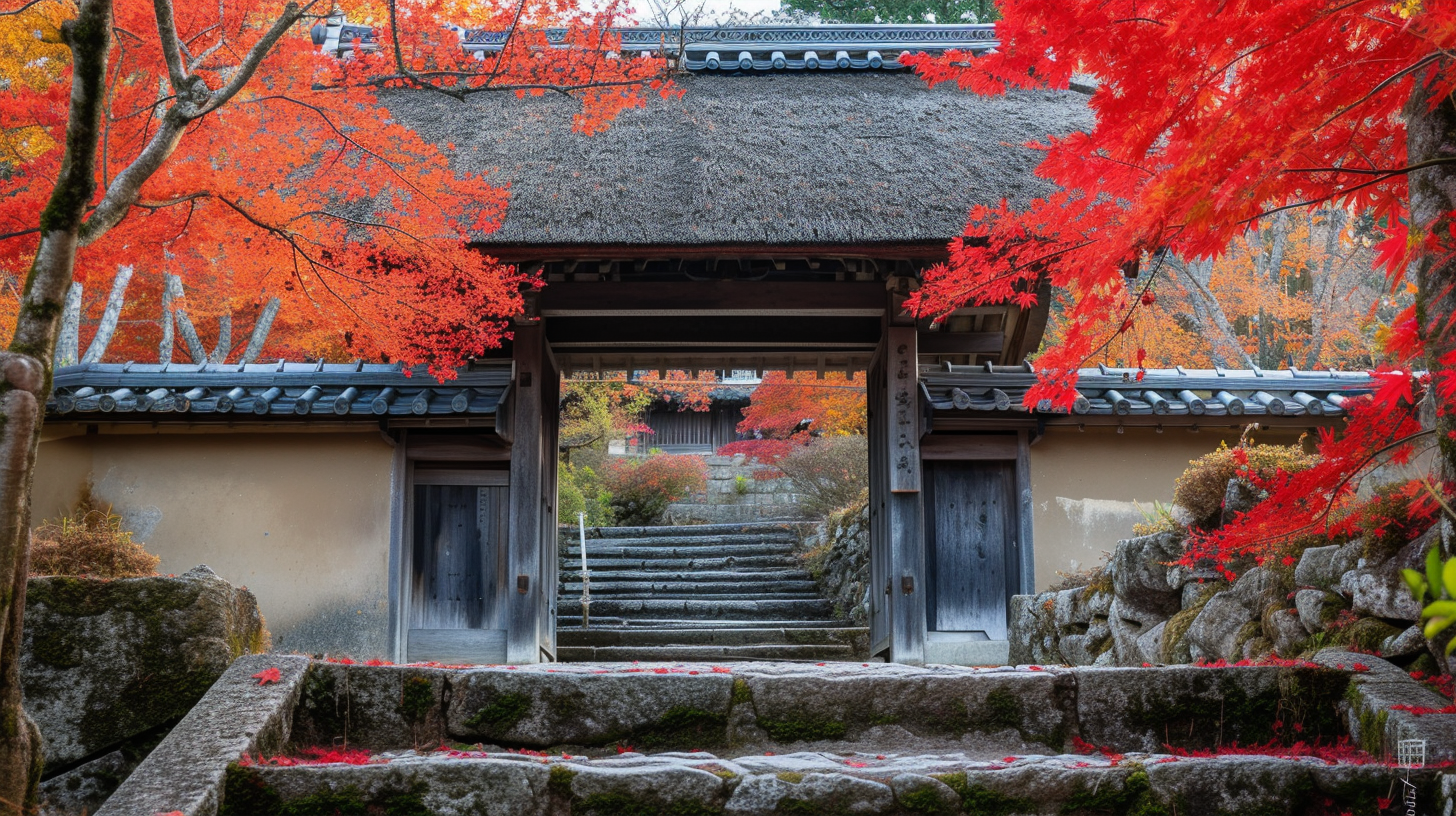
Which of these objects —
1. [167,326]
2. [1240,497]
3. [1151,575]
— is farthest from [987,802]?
[167,326]

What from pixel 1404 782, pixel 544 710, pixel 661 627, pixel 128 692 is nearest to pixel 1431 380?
pixel 1404 782

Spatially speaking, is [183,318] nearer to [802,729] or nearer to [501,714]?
[501,714]

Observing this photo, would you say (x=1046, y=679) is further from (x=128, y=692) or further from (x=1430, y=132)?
(x=128, y=692)

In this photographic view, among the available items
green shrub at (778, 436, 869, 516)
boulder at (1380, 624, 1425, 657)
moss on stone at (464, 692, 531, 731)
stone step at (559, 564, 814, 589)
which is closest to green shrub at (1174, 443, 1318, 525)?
boulder at (1380, 624, 1425, 657)

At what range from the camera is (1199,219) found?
3451 millimetres

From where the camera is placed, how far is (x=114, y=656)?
4016 mm

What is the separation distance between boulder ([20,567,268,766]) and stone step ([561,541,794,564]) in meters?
10.6

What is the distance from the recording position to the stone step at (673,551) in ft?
48.8

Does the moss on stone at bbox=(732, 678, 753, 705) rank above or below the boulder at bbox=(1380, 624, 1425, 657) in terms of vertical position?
below

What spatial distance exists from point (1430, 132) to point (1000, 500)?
5263 mm

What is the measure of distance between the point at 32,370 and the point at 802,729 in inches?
115

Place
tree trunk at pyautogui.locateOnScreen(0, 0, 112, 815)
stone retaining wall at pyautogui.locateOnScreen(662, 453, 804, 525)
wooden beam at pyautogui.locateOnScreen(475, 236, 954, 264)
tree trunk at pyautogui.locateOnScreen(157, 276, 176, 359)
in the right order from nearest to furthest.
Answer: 1. tree trunk at pyautogui.locateOnScreen(0, 0, 112, 815)
2. wooden beam at pyautogui.locateOnScreen(475, 236, 954, 264)
3. tree trunk at pyautogui.locateOnScreen(157, 276, 176, 359)
4. stone retaining wall at pyautogui.locateOnScreen(662, 453, 804, 525)

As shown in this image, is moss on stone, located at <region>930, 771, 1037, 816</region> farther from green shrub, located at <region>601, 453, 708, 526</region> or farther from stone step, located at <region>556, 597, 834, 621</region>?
green shrub, located at <region>601, 453, 708, 526</region>

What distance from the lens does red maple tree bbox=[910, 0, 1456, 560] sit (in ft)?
10.5
